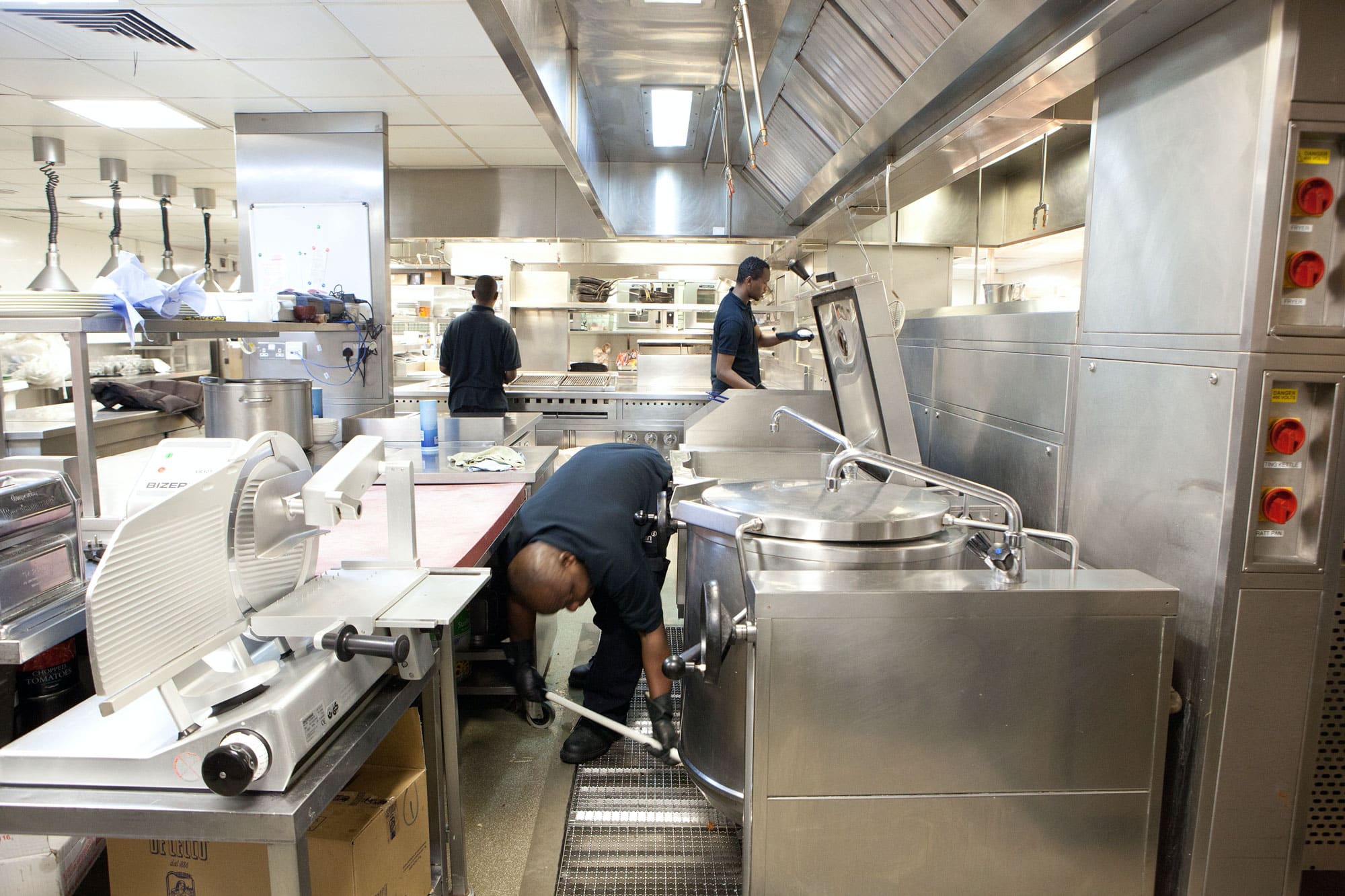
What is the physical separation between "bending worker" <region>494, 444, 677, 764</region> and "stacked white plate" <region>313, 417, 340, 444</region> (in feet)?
4.54

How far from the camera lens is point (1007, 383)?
2.24 meters

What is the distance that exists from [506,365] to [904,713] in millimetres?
4062

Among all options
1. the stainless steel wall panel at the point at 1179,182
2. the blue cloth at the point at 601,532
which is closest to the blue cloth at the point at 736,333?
the blue cloth at the point at 601,532

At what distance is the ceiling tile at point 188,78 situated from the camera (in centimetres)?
334

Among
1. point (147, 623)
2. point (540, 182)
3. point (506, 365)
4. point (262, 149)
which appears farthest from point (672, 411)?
point (147, 623)

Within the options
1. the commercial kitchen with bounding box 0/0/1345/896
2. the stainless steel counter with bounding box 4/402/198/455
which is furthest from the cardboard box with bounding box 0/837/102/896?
the stainless steel counter with bounding box 4/402/198/455

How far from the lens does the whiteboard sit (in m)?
4.22

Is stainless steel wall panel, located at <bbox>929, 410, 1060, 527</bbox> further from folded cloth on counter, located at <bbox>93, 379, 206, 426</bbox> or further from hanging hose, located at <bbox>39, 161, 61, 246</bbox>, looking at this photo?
hanging hose, located at <bbox>39, 161, 61, 246</bbox>

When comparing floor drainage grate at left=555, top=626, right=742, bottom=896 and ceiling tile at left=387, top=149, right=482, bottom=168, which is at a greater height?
ceiling tile at left=387, top=149, right=482, bottom=168

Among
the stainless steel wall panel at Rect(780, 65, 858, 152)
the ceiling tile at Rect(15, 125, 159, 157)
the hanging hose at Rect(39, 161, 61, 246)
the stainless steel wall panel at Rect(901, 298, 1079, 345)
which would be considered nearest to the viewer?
the stainless steel wall panel at Rect(901, 298, 1079, 345)

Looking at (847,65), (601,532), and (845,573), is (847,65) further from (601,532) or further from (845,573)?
(845,573)

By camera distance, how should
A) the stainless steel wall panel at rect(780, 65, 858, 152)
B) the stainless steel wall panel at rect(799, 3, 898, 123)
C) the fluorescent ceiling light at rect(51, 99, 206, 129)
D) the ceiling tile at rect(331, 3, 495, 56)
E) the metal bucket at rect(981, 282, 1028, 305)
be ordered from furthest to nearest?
the metal bucket at rect(981, 282, 1028, 305), the fluorescent ceiling light at rect(51, 99, 206, 129), the stainless steel wall panel at rect(780, 65, 858, 152), the stainless steel wall panel at rect(799, 3, 898, 123), the ceiling tile at rect(331, 3, 495, 56)

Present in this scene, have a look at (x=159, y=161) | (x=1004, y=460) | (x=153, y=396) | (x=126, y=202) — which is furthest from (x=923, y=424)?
(x=126, y=202)

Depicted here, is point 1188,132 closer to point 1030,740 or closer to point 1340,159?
point 1340,159
